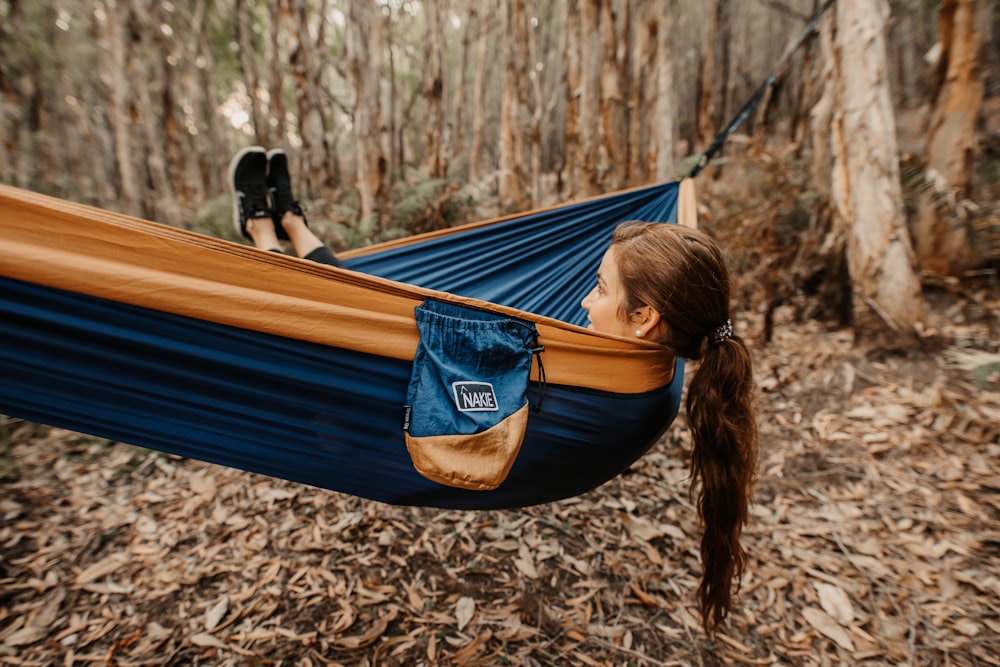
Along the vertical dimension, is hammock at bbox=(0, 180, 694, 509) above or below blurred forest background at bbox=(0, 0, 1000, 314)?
below

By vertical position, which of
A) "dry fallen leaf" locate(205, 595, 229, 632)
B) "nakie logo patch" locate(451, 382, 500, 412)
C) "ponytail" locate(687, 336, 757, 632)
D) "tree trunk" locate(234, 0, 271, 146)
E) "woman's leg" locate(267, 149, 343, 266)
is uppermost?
"tree trunk" locate(234, 0, 271, 146)

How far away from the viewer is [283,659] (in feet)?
3.67

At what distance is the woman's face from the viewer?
1057 mm

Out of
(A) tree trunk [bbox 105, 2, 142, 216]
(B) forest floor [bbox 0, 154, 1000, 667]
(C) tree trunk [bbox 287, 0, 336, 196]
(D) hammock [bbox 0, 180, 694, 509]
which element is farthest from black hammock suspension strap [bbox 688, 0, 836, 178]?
(A) tree trunk [bbox 105, 2, 142, 216]

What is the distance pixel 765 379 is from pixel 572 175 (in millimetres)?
2338

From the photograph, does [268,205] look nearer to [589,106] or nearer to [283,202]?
[283,202]

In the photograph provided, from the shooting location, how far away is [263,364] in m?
0.81

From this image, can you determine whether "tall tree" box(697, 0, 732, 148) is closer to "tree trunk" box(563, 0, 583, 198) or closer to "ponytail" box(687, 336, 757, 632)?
"tree trunk" box(563, 0, 583, 198)

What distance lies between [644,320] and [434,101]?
12.4 ft

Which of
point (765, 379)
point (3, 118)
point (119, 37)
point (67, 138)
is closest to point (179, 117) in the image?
point (119, 37)

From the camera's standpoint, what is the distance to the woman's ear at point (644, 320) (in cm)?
102

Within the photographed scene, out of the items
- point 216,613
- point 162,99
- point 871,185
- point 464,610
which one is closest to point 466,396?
point 464,610

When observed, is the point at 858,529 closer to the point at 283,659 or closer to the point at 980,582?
the point at 980,582

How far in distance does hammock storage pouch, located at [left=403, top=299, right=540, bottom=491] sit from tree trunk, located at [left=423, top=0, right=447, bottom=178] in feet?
8.13
